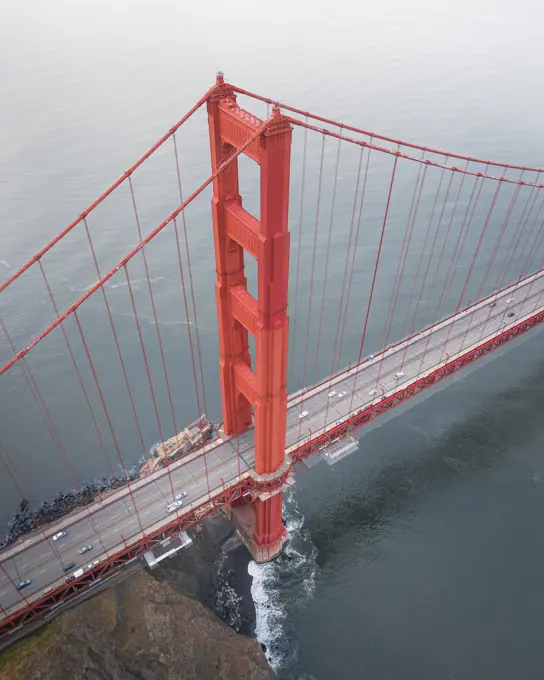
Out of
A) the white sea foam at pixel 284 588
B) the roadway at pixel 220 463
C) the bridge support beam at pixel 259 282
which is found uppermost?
the bridge support beam at pixel 259 282

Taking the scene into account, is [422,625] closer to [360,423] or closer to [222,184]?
[360,423]

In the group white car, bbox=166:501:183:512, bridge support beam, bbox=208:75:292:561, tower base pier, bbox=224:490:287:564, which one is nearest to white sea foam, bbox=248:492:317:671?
tower base pier, bbox=224:490:287:564

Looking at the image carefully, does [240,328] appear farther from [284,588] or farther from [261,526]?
[284,588]

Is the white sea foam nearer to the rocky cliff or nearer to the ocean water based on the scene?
the ocean water

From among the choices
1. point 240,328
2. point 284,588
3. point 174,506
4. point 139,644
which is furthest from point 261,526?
point 240,328

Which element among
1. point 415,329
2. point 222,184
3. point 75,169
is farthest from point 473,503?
point 75,169

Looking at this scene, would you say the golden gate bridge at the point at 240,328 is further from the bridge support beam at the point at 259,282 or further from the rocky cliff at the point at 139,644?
the rocky cliff at the point at 139,644

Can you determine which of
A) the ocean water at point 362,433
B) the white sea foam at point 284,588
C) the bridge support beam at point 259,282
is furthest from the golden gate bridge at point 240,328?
the white sea foam at point 284,588
